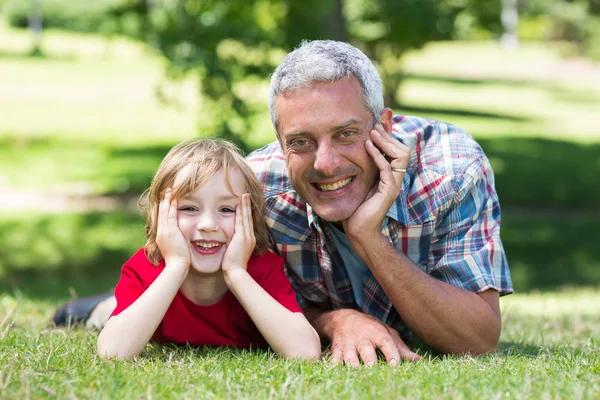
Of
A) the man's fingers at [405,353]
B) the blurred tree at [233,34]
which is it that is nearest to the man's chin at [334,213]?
the man's fingers at [405,353]

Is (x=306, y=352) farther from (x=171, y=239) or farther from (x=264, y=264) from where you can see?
(x=171, y=239)

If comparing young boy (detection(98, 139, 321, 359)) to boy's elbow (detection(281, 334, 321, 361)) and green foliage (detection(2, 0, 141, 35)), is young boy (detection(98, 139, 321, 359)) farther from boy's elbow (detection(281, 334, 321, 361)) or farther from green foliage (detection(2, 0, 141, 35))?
green foliage (detection(2, 0, 141, 35))

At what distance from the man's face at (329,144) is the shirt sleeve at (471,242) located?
46 cm

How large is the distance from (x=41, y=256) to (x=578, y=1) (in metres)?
11.1

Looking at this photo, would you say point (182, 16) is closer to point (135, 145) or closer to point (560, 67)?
point (135, 145)

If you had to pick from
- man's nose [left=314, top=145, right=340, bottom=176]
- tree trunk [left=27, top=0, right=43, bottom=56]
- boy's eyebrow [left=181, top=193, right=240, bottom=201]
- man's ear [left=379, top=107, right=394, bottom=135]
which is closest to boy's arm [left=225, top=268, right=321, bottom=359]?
boy's eyebrow [left=181, top=193, right=240, bottom=201]

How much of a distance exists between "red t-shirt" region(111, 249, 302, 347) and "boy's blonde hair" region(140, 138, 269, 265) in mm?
98

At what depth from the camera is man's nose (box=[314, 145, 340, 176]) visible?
3.74 metres

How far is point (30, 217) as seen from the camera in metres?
13.4

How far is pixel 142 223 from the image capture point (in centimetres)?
1291

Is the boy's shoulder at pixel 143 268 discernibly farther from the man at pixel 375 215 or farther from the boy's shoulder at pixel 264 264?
the man at pixel 375 215

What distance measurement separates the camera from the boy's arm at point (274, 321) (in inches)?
144

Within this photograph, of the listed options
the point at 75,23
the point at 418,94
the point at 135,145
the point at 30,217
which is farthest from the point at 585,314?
the point at 75,23

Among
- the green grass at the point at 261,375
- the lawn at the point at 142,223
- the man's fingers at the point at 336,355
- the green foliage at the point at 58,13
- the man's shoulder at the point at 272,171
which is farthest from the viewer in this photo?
the green foliage at the point at 58,13
